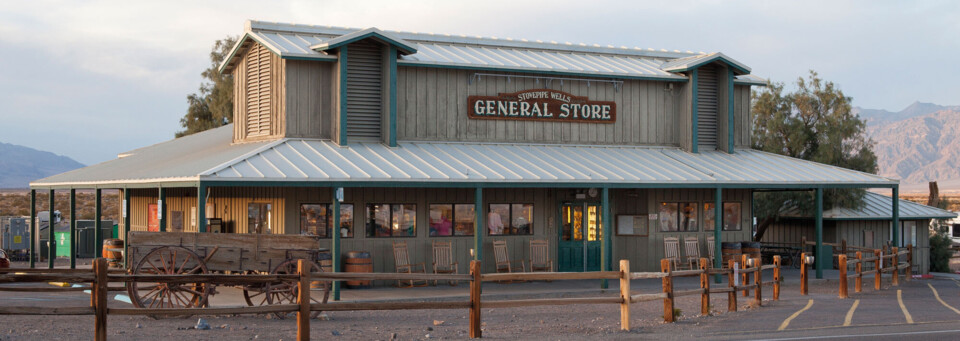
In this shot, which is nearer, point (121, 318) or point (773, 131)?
point (121, 318)

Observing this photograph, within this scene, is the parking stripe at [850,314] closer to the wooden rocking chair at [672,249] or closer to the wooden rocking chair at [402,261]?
the wooden rocking chair at [672,249]

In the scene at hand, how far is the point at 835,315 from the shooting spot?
15.3m

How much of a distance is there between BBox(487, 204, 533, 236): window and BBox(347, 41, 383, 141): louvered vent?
3.21 m

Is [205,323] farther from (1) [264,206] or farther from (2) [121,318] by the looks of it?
(1) [264,206]

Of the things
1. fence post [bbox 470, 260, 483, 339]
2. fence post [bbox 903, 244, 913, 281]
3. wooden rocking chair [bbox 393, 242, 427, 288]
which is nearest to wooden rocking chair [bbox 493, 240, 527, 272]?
wooden rocking chair [bbox 393, 242, 427, 288]

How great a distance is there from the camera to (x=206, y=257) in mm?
14445

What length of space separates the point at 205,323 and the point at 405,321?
3.08 metres

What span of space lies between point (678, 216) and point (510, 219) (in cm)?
464

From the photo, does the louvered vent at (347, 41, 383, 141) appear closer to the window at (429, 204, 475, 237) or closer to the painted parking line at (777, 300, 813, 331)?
the window at (429, 204, 475, 237)

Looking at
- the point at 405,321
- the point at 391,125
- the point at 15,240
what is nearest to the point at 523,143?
the point at 391,125

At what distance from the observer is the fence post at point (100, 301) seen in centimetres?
1065

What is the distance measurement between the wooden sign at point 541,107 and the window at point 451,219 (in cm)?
234

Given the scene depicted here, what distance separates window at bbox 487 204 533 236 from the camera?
21922 mm

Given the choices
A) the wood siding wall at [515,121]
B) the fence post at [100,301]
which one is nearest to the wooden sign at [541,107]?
the wood siding wall at [515,121]
